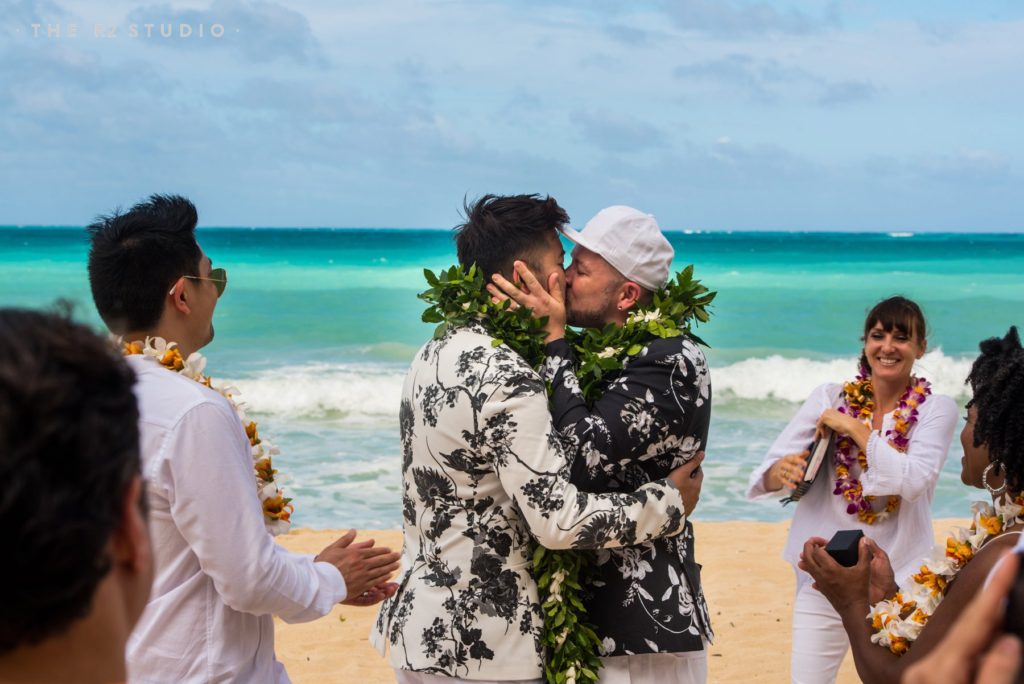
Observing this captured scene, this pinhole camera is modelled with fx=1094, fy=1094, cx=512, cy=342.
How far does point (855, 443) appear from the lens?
198 inches

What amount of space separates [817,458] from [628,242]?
6.68 feet

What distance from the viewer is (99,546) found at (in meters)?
1.27

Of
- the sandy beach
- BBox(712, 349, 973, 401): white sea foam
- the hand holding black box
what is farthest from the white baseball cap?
BBox(712, 349, 973, 401): white sea foam

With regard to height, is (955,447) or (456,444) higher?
(456,444)

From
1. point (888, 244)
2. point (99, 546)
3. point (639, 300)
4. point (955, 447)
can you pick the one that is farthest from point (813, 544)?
point (888, 244)

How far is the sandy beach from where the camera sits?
6762 millimetres

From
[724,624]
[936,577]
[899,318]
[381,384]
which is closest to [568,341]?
[936,577]

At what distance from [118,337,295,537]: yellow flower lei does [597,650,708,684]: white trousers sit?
103 centimetres

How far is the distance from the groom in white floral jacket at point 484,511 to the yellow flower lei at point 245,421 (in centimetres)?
39

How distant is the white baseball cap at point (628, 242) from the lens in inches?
138

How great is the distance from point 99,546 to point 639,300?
2.51 metres

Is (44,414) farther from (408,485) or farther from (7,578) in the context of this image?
(408,485)

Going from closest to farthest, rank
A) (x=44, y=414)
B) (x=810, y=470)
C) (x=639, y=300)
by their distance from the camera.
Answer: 1. (x=44, y=414)
2. (x=639, y=300)
3. (x=810, y=470)

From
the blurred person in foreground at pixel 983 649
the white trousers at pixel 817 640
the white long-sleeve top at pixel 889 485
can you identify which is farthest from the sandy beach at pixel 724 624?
the blurred person in foreground at pixel 983 649
